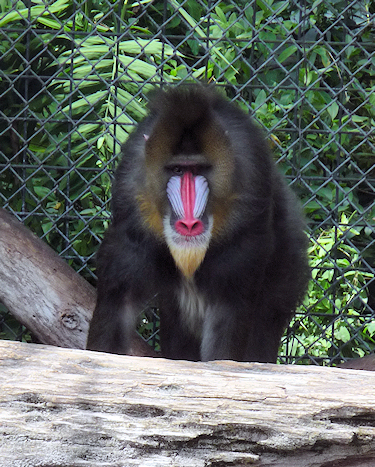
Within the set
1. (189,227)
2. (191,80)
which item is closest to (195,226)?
(189,227)

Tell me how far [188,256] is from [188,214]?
146 mm

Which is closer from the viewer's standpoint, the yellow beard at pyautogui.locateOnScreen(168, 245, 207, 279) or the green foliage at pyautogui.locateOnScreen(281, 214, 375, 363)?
the yellow beard at pyautogui.locateOnScreen(168, 245, 207, 279)

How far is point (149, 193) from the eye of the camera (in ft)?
8.55

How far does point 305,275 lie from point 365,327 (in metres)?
0.82

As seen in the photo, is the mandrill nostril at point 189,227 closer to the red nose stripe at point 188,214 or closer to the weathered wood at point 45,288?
the red nose stripe at point 188,214

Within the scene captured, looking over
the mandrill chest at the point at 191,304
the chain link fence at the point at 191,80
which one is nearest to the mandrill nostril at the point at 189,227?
the mandrill chest at the point at 191,304

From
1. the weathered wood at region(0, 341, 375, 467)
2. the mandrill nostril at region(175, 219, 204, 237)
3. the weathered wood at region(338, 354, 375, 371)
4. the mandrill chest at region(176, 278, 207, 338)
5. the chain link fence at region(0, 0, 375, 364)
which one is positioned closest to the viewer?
the weathered wood at region(0, 341, 375, 467)

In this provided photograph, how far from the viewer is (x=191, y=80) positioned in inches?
143

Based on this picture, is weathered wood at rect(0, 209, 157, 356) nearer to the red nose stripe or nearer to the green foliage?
the red nose stripe

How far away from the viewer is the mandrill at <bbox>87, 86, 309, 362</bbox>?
2525mm

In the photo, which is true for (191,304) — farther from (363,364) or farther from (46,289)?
(363,364)

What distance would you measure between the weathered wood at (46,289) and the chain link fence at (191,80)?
557mm

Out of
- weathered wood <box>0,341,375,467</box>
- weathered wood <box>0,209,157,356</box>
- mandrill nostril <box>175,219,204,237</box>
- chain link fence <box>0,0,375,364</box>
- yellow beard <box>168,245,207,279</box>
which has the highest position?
chain link fence <box>0,0,375,364</box>

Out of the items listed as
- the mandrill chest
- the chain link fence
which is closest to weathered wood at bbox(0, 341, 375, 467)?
the mandrill chest
